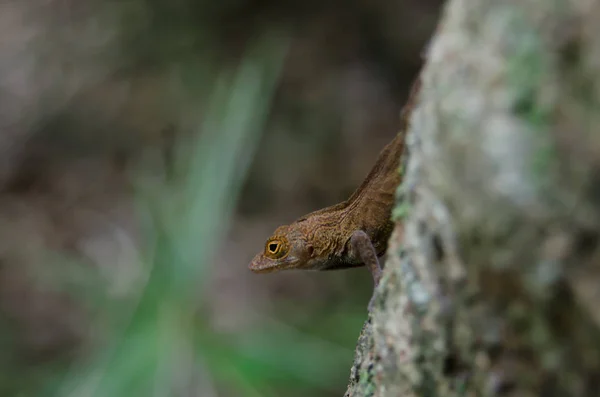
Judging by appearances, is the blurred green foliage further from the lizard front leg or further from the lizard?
the lizard front leg

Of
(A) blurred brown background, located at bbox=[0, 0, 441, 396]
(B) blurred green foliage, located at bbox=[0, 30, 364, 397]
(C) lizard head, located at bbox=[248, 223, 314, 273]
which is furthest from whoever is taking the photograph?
(A) blurred brown background, located at bbox=[0, 0, 441, 396]

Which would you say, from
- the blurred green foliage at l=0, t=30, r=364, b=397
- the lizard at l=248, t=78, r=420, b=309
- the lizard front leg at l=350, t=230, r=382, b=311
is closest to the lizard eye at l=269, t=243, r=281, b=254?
the lizard at l=248, t=78, r=420, b=309

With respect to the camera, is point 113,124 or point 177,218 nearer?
point 177,218

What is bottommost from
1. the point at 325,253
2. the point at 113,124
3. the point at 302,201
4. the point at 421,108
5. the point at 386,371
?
the point at 302,201

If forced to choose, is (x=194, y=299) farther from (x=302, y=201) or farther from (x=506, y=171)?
(x=302, y=201)

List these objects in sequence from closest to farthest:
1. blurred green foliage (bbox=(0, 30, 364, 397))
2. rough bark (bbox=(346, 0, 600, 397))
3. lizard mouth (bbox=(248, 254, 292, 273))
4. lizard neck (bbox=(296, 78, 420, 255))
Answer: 1. rough bark (bbox=(346, 0, 600, 397))
2. lizard neck (bbox=(296, 78, 420, 255))
3. lizard mouth (bbox=(248, 254, 292, 273))
4. blurred green foliage (bbox=(0, 30, 364, 397))

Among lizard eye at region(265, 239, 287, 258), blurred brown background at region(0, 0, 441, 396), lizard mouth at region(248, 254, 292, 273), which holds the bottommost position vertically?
blurred brown background at region(0, 0, 441, 396)

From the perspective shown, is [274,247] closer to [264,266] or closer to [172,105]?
[264,266]

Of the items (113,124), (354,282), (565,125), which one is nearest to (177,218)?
(354,282)
